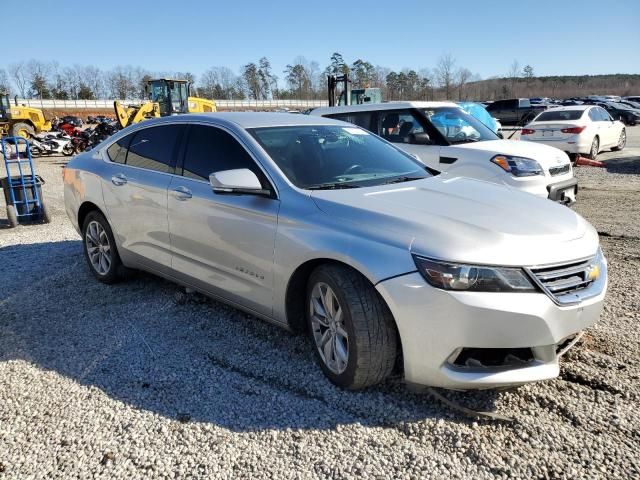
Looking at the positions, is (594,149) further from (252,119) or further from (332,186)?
(332,186)

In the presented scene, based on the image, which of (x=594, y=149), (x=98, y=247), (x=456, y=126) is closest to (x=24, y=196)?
(x=98, y=247)

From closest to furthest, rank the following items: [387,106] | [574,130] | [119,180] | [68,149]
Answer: [119,180]
[387,106]
[574,130]
[68,149]

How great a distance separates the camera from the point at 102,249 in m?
5.22

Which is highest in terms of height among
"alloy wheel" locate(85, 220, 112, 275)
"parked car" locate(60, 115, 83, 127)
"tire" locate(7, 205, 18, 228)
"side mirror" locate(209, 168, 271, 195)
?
"side mirror" locate(209, 168, 271, 195)

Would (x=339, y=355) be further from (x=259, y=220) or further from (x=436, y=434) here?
(x=259, y=220)

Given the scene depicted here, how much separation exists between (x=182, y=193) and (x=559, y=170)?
17.2ft

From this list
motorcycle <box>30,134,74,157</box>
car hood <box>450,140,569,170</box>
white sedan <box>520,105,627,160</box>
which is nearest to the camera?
car hood <box>450,140,569,170</box>

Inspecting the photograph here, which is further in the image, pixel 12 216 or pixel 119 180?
pixel 12 216

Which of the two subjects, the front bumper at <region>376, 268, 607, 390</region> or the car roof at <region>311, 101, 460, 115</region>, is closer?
the front bumper at <region>376, 268, 607, 390</region>

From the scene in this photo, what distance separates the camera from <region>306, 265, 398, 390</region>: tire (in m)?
2.87

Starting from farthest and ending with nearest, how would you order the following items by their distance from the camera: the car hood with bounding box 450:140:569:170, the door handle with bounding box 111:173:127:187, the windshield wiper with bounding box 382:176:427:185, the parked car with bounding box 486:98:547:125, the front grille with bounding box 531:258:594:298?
the parked car with bounding box 486:98:547:125, the car hood with bounding box 450:140:569:170, the door handle with bounding box 111:173:127:187, the windshield wiper with bounding box 382:176:427:185, the front grille with bounding box 531:258:594:298

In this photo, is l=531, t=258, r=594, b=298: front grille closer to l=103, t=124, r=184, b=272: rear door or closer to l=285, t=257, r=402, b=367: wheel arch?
l=285, t=257, r=402, b=367: wheel arch

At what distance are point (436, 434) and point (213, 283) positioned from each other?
194 cm

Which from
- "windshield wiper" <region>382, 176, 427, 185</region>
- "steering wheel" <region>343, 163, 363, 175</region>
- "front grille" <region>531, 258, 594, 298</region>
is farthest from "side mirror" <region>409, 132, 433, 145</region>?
"front grille" <region>531, 258, 594, 298</region>
